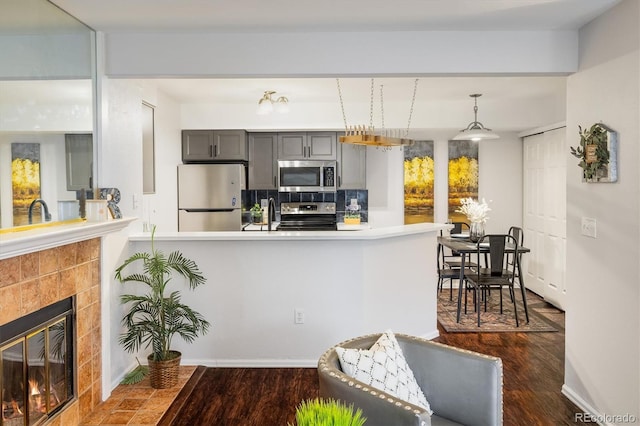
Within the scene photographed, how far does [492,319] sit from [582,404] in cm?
201

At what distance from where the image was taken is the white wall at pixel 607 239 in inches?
100.0

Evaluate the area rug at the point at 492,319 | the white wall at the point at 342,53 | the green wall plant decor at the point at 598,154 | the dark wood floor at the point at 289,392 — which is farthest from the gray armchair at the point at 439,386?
the area rug at the point at 492,319

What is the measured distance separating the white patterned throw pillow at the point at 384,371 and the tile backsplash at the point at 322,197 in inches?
181

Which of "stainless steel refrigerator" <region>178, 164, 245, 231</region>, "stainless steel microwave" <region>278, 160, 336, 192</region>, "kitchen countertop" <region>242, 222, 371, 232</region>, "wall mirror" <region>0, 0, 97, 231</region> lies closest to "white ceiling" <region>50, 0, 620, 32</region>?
"wall mirror" <region>0, 0, 97, 231</region>

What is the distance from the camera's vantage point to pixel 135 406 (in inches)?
120

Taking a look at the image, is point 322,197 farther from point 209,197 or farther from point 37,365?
point 37,365

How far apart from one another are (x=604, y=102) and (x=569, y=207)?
0.73 meters

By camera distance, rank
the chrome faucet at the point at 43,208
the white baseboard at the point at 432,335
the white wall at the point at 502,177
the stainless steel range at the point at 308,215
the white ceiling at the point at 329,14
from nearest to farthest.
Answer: the chrome faucet at the point at 43,208 < the white ceiling at the point at 329,14 < the white baseboard at the point at 432,335 < the stainless steel range at the point at 308,215 < the white wall at the point at 502,177

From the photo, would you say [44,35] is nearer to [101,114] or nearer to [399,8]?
[101,114]

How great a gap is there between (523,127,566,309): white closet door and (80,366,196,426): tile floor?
4.34m

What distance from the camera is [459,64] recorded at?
10.3 feet

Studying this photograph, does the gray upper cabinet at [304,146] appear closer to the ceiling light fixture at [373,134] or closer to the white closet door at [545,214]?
the ceiling light fixture at [373,134]

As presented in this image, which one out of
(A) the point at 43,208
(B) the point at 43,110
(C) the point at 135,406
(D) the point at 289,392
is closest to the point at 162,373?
(C) the point at 135,406

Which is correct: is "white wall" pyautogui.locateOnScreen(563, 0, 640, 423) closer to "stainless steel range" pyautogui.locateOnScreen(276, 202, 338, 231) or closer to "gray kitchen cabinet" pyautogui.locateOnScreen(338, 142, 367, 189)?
"gray kitchen cabinet" pyautogui.locateOnScreen(338, 142, 367, 189)
